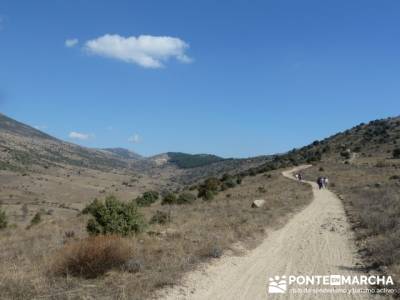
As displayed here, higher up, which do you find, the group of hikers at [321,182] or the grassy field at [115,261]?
the group of hikers at [321,182]

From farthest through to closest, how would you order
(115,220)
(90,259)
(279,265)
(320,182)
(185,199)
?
(320,182), (185,199), (115,220), (279,265), (90,259)

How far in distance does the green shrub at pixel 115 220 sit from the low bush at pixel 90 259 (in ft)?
12.6

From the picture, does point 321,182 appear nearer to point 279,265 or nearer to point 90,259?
point 279,265

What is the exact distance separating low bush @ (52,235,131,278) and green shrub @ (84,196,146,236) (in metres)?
3.83

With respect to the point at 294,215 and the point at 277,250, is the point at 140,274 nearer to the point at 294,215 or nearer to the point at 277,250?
the point at 277,250

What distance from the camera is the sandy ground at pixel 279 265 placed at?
30.4 ft

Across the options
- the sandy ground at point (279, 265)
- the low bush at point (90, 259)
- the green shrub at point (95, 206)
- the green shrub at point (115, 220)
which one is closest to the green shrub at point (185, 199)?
the green shrub at point (95, 206)

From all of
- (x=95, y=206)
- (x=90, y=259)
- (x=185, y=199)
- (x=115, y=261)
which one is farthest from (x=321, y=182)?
(x=90, y=259)

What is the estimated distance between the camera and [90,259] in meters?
10.5

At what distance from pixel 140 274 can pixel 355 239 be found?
30.0 ft

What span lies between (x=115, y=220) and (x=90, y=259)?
4.73 metres

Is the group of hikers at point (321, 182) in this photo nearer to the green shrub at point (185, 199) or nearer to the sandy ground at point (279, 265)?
the green shrub at point (185, 199)

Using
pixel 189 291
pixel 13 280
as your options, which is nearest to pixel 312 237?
pixel 189 291

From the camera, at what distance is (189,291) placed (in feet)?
31.0
